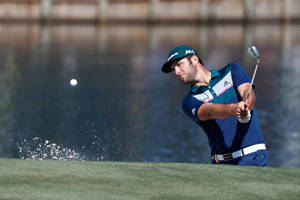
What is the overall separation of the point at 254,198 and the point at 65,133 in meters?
9.70

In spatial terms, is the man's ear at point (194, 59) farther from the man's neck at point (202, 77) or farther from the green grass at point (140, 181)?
the green grass at point (140, 181)

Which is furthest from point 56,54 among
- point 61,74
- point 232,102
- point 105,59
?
point 232,102

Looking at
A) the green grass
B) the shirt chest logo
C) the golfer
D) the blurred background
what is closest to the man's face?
the golfer

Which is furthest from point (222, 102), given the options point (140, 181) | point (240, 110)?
point (140, 181)

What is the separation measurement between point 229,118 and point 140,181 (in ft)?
4.24

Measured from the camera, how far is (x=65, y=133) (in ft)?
49.4

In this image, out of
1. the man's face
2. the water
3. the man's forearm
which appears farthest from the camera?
the water

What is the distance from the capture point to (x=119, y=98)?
19.7 meters

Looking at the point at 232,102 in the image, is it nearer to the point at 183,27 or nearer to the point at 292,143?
the point at 292,143

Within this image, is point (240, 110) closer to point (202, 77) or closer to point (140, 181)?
point (202, 77)

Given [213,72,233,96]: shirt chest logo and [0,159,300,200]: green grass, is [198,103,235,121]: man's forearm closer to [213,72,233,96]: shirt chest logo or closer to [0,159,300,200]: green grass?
[213,72,233,96]: shirt chest logo

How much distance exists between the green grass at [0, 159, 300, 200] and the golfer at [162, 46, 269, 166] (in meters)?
0.38

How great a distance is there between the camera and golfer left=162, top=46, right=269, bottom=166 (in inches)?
270

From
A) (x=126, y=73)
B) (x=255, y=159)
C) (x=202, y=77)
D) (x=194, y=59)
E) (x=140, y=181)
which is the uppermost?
(x=194, y=59)
